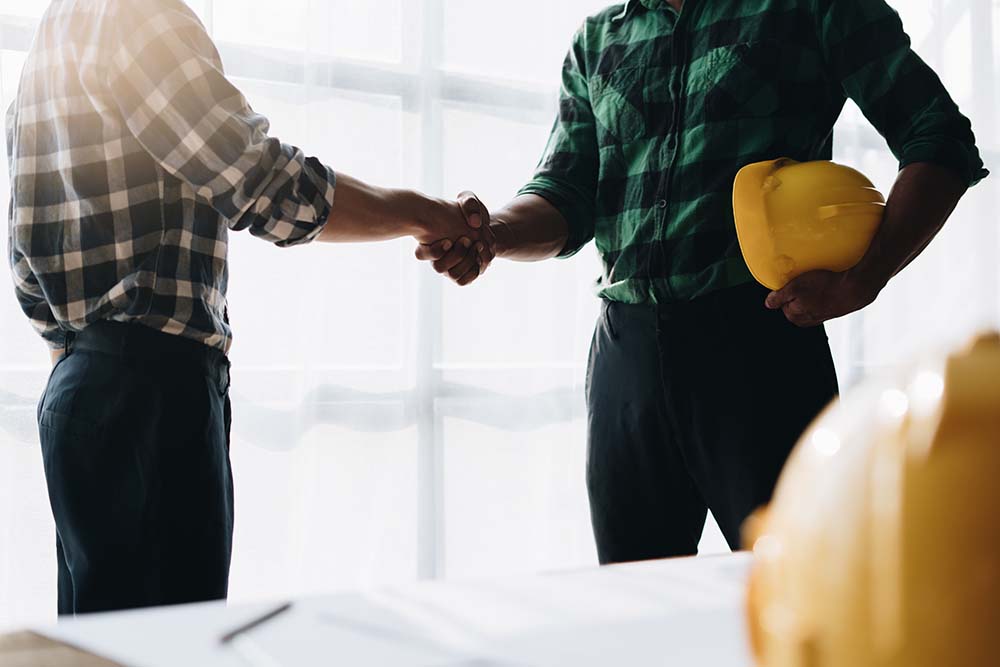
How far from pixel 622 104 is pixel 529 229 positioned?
0.82 feet

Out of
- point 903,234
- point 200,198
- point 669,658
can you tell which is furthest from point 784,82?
point 669,658

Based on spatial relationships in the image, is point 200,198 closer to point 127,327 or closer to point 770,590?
point 127,327

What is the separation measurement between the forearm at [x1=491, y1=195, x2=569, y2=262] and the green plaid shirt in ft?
0.26

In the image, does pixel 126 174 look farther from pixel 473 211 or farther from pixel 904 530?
pixel 904 530

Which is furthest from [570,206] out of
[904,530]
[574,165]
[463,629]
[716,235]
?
[904,530]

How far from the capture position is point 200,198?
4.16 ft

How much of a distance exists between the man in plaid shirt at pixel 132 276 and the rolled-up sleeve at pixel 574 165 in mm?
466

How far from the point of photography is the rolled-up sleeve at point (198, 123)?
1.21 m

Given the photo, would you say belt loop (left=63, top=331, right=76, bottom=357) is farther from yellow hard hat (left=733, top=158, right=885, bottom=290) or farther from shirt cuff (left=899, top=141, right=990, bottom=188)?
shirt cuff (left=899, top=141, right=990, bottom=188)

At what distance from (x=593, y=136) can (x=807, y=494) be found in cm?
138


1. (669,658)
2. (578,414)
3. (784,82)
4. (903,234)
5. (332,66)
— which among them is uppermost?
(332,66)

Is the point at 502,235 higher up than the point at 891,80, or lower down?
lower down

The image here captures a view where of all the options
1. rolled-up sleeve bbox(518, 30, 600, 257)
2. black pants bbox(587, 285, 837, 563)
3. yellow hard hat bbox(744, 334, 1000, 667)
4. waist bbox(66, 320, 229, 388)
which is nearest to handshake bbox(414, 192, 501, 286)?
rolled-up sleeve bbox(518, 30, 600, 257)

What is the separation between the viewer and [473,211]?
163 cm
